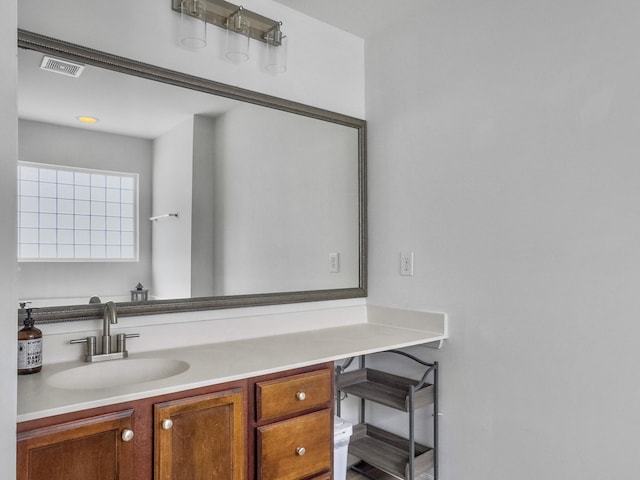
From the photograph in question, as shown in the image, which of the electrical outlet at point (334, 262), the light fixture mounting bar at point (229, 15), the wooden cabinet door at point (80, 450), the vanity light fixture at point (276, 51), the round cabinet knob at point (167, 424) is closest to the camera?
the wooden cabinet door at point (80, 450)

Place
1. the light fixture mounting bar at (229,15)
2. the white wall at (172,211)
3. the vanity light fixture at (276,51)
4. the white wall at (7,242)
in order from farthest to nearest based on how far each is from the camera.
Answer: the vanity light fixture at (276,51) < the light fixture mounting bar at (229,15) < the white wall at (172,211) < the white wall at (7,242)

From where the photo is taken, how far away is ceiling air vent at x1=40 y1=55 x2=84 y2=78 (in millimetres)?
1529

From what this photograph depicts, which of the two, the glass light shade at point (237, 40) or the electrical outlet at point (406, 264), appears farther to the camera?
the electrical outlet at point (406, 264)

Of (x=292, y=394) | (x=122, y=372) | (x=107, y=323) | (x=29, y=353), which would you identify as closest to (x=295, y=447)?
(x=292, y=394)

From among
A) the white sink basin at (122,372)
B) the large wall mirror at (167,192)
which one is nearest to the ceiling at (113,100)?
the large wall mirror at (167,192)

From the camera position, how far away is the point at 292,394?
1.56 meters

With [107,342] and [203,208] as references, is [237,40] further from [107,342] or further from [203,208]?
[107,342]

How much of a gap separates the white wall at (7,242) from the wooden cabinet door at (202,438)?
1.35ft

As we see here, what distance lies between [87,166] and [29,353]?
2.21 feet

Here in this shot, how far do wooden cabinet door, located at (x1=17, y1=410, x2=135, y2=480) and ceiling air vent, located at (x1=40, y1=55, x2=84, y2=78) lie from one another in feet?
3.86

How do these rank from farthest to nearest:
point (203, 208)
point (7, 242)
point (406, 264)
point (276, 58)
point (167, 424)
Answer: point (406, 264)
point (276, 58)
point (203, 208)
point (167, 424)
point (7, 242)

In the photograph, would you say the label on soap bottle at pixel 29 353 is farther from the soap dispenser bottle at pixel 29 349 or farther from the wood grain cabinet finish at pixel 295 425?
the wood grain cabinet finish at pixel 295 425

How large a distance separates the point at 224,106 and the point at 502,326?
151 cm

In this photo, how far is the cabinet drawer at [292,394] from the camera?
148 cm
